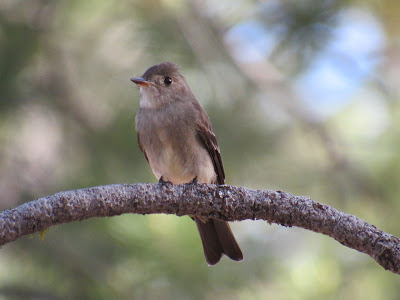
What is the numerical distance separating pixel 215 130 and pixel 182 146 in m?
0.55

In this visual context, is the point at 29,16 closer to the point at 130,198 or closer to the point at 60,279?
the point at 60,279

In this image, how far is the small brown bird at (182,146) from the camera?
13.4ft

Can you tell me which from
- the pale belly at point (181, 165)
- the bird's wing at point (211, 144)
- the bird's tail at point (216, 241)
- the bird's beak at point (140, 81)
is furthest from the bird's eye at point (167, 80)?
the bird's tail at point (216, 241)

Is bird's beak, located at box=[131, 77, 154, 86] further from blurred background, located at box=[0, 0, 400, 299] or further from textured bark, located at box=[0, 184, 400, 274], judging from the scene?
textured bark, located at box=[0, 184, 400, 274]

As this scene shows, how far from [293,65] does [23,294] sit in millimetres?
2728

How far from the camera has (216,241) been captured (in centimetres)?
404

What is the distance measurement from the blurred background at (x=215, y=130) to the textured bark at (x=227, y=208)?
1022 mm

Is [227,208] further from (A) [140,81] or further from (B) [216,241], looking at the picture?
(A) [140,81]

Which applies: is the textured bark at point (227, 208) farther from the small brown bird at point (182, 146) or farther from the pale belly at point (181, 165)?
the pale belly at point (181, 165)

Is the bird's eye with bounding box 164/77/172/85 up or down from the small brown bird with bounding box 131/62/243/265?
up

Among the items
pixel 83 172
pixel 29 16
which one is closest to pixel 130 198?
pixel 83 172

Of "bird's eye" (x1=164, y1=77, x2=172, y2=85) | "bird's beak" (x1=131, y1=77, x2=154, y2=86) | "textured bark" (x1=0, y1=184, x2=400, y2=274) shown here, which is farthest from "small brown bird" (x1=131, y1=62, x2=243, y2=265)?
"textured bark" (x1=0, y1=184, x2=400, y2=274)

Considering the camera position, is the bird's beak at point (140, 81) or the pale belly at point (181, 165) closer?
the pale belly at point (181, 165)

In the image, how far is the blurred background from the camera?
362cm
